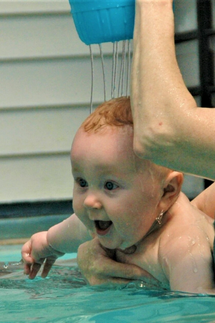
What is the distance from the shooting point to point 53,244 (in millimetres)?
2352

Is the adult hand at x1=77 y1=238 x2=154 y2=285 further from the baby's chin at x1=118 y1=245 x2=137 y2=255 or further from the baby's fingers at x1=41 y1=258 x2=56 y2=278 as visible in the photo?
the baby's fingers at x1=41 y1=258 x2=56 y2=278

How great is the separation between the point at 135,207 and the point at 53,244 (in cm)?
68

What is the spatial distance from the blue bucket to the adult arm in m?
0.23

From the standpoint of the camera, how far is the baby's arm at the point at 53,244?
91.7 inches

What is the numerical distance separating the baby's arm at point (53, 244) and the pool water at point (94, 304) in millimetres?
118

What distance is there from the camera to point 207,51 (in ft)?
15.0

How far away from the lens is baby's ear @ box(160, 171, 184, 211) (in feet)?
6.20

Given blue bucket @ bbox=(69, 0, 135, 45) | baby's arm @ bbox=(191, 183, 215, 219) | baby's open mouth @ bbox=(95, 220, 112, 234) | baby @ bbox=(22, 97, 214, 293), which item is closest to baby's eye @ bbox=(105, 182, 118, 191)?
baby @ bbox=(22, 97, 214, 293)

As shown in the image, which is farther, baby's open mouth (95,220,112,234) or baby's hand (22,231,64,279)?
baby's hand (22,231,64,279)

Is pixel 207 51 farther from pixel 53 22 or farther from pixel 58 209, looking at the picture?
pixel 58 209

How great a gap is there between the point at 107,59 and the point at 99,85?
252 millimetres

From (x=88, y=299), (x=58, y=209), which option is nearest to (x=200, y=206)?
(x=88, y=299)

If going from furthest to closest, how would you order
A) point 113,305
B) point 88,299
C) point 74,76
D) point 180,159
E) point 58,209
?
point 74,76, point 58,209, point 88,299, point 113,305, point 180,159

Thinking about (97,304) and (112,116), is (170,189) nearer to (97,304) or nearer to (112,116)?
(112,116)
